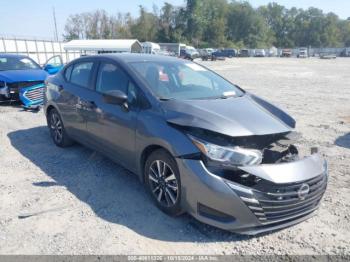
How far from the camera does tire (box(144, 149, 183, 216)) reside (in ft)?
11.5

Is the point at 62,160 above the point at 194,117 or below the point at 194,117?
below

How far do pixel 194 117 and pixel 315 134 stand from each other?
4604 millimetres

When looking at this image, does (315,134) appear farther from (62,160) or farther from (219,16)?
(219,16)

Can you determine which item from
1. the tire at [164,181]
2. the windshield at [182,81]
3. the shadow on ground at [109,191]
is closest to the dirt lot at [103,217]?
the shadow on ground at [109,191]

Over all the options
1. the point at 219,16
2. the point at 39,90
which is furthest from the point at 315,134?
the point at 219,16

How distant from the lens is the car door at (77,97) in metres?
4.97

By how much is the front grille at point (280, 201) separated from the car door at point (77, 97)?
2.74 m

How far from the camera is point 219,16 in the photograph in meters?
108

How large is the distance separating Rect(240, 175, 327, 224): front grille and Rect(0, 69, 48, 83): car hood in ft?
27.1

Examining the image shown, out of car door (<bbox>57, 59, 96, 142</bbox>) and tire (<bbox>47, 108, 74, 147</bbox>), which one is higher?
car door (<bbox>57, 59, 96, 142</bbox>)

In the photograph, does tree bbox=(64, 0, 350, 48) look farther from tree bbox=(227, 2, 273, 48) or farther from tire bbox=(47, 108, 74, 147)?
tire bbox=(47, 108, 74, 147)

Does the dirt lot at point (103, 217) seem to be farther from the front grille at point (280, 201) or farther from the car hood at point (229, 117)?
the car hood at point (229, 117)

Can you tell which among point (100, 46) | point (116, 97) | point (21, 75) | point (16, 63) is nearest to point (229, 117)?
point (116, 97)

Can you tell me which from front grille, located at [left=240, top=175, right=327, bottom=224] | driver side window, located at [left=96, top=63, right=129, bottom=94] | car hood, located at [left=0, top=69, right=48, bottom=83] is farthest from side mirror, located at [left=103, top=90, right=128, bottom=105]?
car hood, located at [left=0, top=69, right=48, bottom=83]
